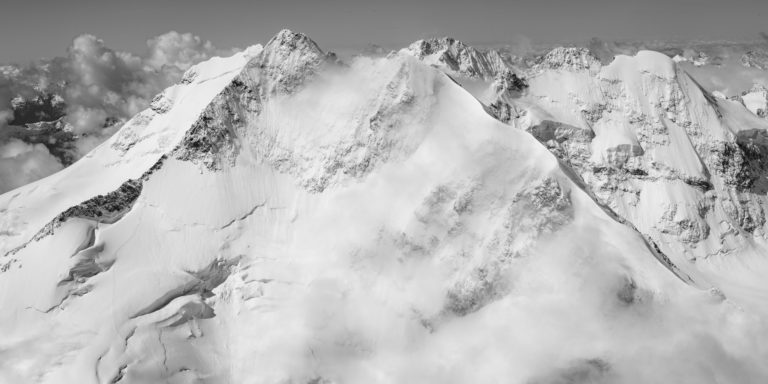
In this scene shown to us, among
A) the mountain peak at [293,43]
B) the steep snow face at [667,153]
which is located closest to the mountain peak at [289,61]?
the mountain peak at [293,43]

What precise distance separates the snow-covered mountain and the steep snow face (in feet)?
36.7

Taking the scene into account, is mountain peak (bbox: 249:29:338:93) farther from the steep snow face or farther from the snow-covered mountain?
the steep snow face

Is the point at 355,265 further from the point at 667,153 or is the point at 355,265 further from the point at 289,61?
the point at 667,153

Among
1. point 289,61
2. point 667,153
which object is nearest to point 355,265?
point 289,61

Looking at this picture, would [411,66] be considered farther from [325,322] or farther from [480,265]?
[325,322]

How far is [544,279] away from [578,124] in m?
101

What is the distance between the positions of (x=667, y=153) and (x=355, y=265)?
112463 mm

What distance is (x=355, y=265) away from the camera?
113 meters

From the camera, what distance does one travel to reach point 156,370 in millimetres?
101250

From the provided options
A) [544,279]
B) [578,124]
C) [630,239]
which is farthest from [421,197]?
[578,124]

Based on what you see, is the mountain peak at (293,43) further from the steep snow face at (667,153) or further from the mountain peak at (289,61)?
the steep snow face at (667,153)

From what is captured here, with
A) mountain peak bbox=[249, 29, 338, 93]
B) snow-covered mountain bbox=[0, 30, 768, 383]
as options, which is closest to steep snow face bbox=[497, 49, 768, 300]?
snow-covered mountain bbox=[0, 30, 768, 383]

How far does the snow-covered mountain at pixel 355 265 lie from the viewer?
281ft

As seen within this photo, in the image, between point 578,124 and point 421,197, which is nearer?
point 421,197
